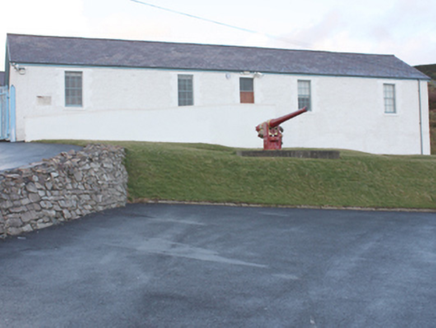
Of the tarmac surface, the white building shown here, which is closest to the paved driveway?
the tarmac surface

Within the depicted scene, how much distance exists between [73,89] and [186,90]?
19.8 ft

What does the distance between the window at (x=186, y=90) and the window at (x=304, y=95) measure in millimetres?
6721

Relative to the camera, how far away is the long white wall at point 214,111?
2089 cm

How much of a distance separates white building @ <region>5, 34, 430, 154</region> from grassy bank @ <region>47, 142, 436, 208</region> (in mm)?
5585

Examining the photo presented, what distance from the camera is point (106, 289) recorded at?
224 inches

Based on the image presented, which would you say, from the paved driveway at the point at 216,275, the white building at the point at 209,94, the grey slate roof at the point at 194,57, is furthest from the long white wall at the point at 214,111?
the paved driveway at the point at 216,275

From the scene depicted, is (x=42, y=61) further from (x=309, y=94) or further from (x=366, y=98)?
(x=366, y=98)

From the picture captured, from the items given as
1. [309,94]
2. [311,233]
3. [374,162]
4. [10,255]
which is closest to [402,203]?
[374,162]

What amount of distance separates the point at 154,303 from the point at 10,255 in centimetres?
317

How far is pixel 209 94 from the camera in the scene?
82.8 feet

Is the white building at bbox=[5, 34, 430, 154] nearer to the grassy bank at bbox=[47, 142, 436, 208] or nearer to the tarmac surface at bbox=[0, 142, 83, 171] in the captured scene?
the tarmac surface at bbox=[0, 142, 83, 171]

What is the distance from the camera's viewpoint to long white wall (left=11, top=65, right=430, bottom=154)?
2089 centimetres

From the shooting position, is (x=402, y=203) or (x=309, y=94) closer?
(x=402, y=203)

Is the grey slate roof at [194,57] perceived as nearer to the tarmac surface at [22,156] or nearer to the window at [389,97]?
the window at [389,97]
